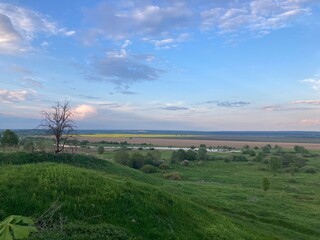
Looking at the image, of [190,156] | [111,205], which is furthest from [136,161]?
[111,205]

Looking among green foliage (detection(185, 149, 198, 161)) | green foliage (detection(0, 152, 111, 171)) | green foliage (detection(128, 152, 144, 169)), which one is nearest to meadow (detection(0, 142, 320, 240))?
green foliage (detection(0, 152, 111, 171))

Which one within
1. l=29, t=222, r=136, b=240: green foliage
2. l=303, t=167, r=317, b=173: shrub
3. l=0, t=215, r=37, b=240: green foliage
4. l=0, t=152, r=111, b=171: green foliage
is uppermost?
l=0, t=215, r=37, b=240: green foliage

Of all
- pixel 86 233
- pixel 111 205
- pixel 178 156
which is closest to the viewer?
pixel 86 233

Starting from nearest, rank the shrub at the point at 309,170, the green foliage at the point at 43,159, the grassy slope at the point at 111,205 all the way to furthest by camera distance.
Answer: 1. the grassy slope at the point at 111,205
2. the green foliage at the point at 43,159
3. the shrub at the point at 309,170

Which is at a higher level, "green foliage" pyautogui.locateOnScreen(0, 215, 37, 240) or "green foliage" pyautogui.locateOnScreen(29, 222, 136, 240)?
"green foliage" pyautogui.locateOnScreen(0, 215, 37, 240)

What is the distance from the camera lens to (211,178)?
2275 inches

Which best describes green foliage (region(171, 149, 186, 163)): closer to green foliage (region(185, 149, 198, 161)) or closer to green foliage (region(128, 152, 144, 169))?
green foliage (region(185, 149, 198, 161))

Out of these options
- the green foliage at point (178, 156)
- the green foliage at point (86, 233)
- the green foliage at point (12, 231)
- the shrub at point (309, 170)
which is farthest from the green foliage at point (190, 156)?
the green foliage at point (12, 231)

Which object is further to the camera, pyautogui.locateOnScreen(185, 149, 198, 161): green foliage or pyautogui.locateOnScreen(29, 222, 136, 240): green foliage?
pyautogui.locateOnScreen(185, 149, 198, 161): green foliage

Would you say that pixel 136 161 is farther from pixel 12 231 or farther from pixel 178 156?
pixel 12 231

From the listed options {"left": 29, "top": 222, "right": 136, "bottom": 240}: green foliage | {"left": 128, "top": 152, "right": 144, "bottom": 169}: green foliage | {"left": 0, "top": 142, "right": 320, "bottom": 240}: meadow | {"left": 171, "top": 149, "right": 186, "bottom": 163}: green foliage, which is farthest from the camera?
{"left": 171, "top": 149, "right": 186, "bottom": 163}: green foliage

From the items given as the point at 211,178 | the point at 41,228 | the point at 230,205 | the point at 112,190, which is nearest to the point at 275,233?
the point at 230,205

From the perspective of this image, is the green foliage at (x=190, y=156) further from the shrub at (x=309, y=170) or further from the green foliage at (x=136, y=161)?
the shrub at (x=309, y=170)

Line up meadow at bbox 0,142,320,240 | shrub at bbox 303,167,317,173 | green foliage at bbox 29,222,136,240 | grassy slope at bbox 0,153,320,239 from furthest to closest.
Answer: shrub at bbox 303,167,317,173, grassy slope at bbox 0,153,320,239, meadow at bbox 0,142,320,240, green foliage at bbox 29,222,136,240
